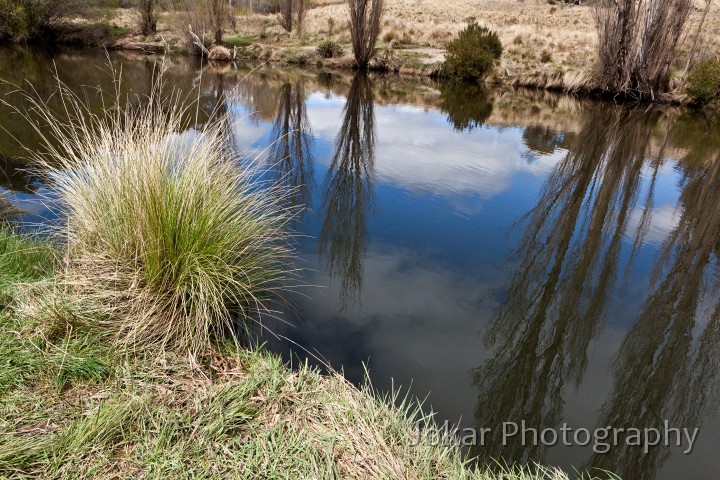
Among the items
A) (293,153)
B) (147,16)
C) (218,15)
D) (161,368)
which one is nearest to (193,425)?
(161,368)

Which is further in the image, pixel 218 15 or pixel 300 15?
pixel 300 15

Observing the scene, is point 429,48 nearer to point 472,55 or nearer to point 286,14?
point 472,55

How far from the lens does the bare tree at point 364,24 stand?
15.8 meters

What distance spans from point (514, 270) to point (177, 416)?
2.96 meters

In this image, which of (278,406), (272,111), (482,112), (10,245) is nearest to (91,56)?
(272,111)

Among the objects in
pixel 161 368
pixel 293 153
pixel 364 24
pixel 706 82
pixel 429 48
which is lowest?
pixel 161 368

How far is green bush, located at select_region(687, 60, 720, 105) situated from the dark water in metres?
4.83

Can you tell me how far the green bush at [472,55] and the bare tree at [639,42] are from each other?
350cm

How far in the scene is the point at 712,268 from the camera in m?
4.23

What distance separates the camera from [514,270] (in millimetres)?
3965

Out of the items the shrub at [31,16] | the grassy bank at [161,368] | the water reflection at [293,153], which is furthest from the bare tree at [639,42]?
the shrub at [31,16]

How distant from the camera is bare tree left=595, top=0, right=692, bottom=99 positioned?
12.3 meters

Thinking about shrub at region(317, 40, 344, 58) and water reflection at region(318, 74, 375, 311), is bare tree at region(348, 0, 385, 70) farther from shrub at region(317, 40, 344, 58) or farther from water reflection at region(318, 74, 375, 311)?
water reflection at region(318, 74, 375, 311)

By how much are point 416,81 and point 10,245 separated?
557 inches
